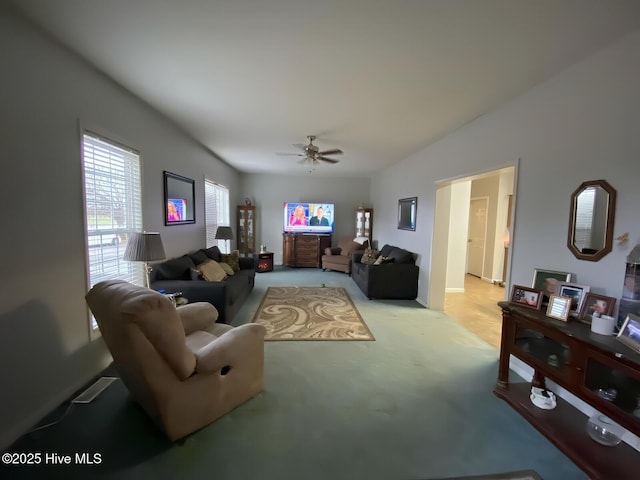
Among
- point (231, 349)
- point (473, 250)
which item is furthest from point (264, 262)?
point (473, 250)

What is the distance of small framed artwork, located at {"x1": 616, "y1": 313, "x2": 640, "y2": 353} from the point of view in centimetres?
151

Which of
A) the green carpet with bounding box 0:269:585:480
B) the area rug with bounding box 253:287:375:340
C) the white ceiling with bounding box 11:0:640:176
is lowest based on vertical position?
the green carpet with bounding box 0:269:585:480

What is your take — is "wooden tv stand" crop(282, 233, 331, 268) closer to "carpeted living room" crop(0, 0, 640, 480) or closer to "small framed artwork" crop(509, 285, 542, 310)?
"carpeted living room" crop(0, 0, 640, 480)

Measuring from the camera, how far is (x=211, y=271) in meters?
3.94

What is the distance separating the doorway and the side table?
12.9 ft

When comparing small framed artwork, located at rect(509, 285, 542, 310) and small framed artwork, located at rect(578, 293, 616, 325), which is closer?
small framed artwork, located at rect(578, 293, 616, 325)

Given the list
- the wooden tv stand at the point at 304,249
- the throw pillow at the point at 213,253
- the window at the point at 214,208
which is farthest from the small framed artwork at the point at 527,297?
the wooden tv stand at the point at 304,249

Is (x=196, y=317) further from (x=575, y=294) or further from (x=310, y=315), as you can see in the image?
(x=575, y=294)

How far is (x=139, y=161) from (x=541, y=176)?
3.96 m

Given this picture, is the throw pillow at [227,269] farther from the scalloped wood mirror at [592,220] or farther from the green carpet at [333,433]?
the scalloped wood mirror at [592,220]

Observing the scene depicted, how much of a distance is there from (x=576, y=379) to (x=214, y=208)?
5840 mm

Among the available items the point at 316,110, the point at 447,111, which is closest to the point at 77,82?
the point at 316,110

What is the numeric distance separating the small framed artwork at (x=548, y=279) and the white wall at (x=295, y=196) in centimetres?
554

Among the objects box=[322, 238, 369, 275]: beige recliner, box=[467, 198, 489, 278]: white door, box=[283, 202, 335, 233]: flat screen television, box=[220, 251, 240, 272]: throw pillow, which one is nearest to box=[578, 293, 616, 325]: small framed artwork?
box=[220, 251, 240, 272]: throw pillow
